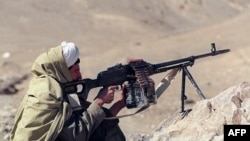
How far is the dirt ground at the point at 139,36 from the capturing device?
16203 mm

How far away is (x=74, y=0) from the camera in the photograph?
2961 cm

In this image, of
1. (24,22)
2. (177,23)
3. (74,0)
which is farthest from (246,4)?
(24,22)

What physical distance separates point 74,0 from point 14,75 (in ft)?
41.5

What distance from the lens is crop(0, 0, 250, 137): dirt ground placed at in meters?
16.2

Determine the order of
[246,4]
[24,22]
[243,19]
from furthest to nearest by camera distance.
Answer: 1. [246,4]
2. [24,22]
3. [243,19]

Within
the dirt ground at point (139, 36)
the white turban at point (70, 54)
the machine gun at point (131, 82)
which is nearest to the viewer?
the white turban at point (70, 54)

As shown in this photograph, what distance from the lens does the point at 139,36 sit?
26.3 metres

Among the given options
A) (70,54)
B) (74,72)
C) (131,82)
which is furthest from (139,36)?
(70,54)

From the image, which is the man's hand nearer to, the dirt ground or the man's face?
the man's face

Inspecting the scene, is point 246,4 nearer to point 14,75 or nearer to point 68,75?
point 14,75

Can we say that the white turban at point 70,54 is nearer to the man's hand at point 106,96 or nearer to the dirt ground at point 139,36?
the man's hand at point 106,96

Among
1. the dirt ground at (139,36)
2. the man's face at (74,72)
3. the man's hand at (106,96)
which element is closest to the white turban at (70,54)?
the man's face at (74,72)

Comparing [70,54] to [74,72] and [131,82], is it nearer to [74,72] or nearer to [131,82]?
[74,72]

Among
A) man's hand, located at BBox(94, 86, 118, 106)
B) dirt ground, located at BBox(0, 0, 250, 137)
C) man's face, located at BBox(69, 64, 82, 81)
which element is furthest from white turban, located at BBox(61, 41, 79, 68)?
dirt ground, located at BBox(0, 0, 250, 137)
